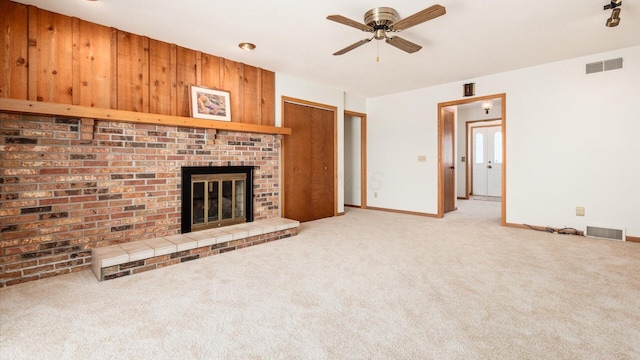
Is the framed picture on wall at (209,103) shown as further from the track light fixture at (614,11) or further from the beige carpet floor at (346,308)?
the track light fixture at (614,11)

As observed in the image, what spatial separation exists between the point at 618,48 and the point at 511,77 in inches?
44.5

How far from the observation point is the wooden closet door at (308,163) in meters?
4.69

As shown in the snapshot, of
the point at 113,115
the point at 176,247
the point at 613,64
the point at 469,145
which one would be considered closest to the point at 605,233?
the point at 613,64

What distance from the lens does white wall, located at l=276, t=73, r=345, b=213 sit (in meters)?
4.50

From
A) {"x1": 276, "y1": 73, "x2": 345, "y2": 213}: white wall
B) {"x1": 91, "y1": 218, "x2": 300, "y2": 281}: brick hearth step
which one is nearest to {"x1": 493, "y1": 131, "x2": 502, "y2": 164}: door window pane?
{"x1": 276, "y1": 73, "x2": 345, "y2": 213}: white wall

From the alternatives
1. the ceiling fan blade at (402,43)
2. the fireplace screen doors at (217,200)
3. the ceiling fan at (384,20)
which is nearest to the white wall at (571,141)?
the ceiling fan blade at (402,43)

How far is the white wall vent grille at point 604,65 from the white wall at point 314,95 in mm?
3478

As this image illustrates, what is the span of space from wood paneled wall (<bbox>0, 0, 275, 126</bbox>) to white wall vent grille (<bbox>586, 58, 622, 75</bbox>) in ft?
14.8

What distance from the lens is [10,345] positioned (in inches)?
62.0

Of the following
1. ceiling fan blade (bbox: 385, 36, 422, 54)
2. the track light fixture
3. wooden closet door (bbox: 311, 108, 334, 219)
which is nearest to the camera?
the track light fixture

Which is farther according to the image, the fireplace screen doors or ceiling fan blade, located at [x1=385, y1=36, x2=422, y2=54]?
the fireplace screen doors

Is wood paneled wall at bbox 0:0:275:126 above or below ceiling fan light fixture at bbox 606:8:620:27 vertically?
below

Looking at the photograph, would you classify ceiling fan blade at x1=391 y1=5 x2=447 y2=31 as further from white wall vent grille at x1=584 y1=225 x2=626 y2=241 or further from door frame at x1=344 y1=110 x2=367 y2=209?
door frame at x1=344 y1=110 x2=367 y2=209

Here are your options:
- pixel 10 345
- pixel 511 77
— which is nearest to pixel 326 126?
pixel 511 77
